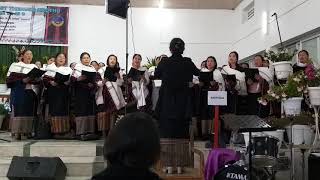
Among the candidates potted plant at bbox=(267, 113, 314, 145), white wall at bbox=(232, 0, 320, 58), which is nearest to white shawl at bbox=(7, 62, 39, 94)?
potted plant at bbox=(267, 113, 314, 145)

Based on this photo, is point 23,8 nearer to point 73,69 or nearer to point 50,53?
point 50,53

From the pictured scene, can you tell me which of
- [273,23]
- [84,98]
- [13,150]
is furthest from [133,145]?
[273,23]

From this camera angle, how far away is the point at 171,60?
4.02 metres

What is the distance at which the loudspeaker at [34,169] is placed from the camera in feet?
13.6

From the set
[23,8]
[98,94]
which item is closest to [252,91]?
[98,94]

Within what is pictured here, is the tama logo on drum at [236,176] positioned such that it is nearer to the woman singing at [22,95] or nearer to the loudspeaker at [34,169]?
the loudspeaker at [34,169]

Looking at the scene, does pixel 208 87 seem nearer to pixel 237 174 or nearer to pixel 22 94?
pixel 237 174

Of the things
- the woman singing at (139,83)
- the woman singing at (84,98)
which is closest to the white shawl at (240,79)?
the woman singing at (139,83)

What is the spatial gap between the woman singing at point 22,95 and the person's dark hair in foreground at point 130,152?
452 centimetres

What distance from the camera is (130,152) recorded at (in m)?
1.12

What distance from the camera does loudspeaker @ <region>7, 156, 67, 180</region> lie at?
13.6ft

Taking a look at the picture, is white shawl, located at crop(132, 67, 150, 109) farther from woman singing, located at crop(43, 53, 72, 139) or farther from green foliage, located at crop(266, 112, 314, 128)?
green foliage, located at crop(266, 112, 314, 128)

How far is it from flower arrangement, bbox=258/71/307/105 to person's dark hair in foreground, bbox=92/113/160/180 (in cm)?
372

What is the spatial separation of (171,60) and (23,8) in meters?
7.39
